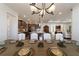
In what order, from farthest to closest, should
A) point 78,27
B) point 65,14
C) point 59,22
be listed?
point 59,22
point 65,14
point 78,27

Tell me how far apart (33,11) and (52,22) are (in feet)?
1.44

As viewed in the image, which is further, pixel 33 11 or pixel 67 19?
pixel 33 11

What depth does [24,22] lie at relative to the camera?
207 centimetres

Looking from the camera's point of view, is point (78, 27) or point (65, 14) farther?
point (65, 14)

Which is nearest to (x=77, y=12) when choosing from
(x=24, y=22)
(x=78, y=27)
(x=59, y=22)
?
(x=78, y=27)

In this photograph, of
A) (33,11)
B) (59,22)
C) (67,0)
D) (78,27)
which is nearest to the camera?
(67,0)

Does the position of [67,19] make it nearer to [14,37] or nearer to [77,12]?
[77,12]

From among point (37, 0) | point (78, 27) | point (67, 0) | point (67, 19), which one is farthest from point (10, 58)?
point (67, 19)

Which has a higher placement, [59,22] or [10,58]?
[59,22]

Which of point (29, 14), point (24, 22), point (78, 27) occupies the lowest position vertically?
point (78, 27)

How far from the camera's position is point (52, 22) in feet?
6.47

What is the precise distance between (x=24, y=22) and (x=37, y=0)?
1415 mm

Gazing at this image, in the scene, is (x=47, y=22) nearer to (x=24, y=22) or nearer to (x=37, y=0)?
(x=24, y=22)

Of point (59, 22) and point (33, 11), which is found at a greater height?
point (33, 11)
